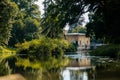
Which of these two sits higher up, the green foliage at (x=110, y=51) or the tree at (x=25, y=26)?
the tree at (x=25, y=26)

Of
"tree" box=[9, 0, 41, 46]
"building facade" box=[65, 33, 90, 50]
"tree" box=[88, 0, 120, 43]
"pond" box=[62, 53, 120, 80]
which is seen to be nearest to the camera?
"tree" box=[88, 0, 120, 43]

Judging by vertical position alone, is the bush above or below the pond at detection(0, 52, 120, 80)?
above

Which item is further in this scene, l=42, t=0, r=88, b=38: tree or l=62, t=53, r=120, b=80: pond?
l=42, t=0, r=88, b=38: tree

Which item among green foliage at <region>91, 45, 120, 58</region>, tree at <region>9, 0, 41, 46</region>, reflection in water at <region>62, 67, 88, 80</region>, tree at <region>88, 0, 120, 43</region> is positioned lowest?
reflection in water at <region>62, 67, 88, 80</region>

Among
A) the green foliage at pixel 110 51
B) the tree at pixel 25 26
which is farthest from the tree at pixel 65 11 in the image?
the tree at pixel 25 26

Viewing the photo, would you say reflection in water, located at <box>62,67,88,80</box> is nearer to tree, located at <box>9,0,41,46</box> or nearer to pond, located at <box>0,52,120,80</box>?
pond, located at <box>0,52,120,80</box>

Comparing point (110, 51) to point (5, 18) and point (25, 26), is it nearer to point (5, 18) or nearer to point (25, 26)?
point (5, 18)

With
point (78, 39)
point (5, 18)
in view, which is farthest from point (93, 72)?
point (78, 39)

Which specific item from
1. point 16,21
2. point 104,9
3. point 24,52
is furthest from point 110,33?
point 16,21

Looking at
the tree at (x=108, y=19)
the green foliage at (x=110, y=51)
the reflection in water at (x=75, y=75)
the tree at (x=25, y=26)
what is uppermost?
the tree at (x=25, y=26)

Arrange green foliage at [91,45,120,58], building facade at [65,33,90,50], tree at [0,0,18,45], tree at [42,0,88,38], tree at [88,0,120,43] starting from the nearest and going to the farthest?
tree at [88,0,120,43]
tree at [42,0,88,38]
green foliage at [91,45,120,58]
tree at [0,0,18,45]
building facade at [65,33,90,50]

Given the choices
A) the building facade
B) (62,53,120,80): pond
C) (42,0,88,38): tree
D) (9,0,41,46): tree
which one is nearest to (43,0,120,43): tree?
(42,0,88,38): tree

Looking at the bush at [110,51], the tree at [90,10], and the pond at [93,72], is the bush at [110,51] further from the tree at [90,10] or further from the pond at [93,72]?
the tree at [90,10]

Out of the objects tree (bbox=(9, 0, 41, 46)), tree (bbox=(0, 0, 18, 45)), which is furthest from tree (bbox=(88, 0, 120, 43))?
tree (bbox=(9, 0, 41, 46))
